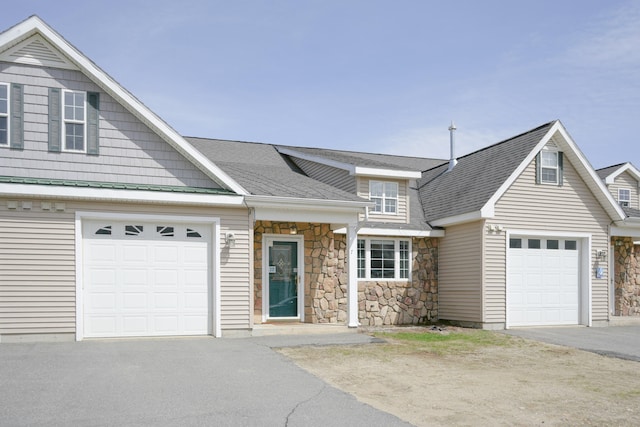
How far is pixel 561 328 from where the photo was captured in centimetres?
1695

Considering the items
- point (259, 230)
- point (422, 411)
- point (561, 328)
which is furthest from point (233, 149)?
point (422, 411)

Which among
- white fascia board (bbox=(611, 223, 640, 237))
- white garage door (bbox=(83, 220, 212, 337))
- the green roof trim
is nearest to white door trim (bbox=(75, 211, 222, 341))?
white garage door (bbox=(83, 220, 212, 337))

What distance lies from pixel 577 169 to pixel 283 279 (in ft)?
29.2

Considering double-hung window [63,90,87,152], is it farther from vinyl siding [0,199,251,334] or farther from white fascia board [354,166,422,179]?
white fascia board [354,166,422,179]

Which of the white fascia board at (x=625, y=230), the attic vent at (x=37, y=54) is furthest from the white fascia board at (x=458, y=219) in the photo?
the attic vent at (x=37, y=54)

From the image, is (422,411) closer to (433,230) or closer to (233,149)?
(433,230)

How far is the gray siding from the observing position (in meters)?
12.3

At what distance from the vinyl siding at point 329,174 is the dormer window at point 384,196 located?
0.62 metres

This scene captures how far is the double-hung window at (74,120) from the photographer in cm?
1255

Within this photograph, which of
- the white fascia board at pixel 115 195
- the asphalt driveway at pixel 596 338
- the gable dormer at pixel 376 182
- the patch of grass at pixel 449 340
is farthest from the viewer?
the gable dormer at pixel 376 182

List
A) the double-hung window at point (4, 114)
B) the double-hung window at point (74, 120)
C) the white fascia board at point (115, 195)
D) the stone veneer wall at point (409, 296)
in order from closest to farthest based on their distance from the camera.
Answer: the white fascia board at point (115, 195)
the double-hung window at point (4, 114)
the double-hung window at point (74, 120)
the stone veneer wall at point (409, 296)

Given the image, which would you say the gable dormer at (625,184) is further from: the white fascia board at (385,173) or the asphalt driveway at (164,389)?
the asphalt driveway at (164,389)

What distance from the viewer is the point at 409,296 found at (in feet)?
58.8

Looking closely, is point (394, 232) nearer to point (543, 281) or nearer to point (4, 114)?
point (543, 281)
